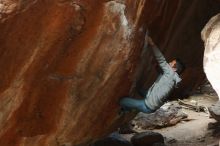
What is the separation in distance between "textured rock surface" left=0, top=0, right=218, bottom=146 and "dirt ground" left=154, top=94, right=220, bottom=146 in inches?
106

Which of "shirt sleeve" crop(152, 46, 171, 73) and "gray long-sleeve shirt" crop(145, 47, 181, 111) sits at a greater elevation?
"shirt sleeve" crop(152, 46, 171, 73)

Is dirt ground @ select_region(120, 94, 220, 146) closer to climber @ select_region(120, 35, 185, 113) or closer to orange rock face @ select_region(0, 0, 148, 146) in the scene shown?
climber @ select_region(120, 35, 185, 113)

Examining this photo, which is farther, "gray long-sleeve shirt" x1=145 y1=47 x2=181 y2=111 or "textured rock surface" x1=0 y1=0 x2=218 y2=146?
"gray long-sleeve shirt" x1=145 y1=47 x2=181 y2=111

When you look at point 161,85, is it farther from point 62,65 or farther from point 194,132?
point 194,132

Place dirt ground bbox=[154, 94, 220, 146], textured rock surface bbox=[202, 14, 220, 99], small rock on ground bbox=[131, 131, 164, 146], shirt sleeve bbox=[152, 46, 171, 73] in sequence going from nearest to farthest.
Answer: textured rock surface bbox=[202, 14, 220, 99], shirt sleeve bbox=[152, 46, 171, 73], small rock on ground bbox=[131, 131, 164, 146], dirt ground bbox=[154, 94, 220, 146]

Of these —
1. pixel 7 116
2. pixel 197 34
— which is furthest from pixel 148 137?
pixel 7 116

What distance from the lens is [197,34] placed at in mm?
12477

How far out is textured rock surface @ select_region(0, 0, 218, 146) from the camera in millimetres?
7469

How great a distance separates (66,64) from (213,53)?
10.2 feet

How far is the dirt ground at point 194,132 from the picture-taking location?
11.3m

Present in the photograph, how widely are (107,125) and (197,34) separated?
4.57 m

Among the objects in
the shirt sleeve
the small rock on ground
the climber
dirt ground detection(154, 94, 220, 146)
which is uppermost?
the shirt sleeve

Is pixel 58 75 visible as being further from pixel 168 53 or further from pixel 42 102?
pixel 168 53

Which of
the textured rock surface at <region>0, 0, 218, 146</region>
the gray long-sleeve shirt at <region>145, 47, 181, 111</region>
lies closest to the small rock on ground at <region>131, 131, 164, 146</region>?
the textured rock surface at <region>0, 0, 218, 146</region>
